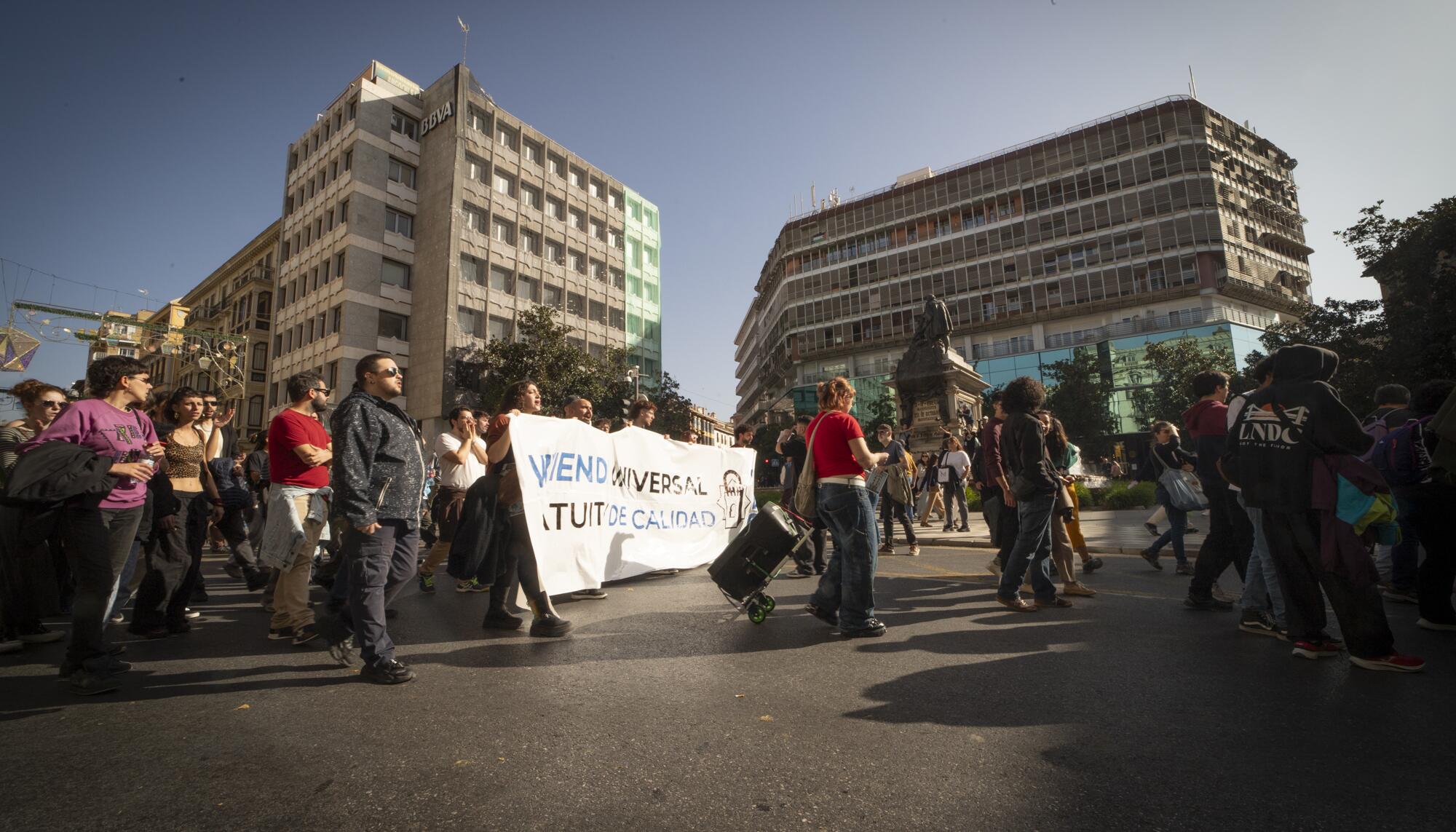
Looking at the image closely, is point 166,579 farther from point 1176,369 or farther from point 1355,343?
point 1176,369

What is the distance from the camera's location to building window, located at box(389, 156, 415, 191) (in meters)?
40.7

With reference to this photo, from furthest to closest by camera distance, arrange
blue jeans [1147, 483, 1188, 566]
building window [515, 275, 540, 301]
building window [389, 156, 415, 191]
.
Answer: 1. building window [515, 275, 540, 301]
2. building window [389, 156, 415, 191]
3. blue jeans [1147, 483, 1188, 566]

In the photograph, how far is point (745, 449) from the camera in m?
9.72

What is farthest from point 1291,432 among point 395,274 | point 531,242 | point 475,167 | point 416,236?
point 531,242

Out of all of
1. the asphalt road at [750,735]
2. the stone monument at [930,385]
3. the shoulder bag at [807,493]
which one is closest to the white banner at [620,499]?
Answer: the asphalt road at [750,735]

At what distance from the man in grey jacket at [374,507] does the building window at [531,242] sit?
42.5 metres

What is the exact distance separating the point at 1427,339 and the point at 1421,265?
3.70m

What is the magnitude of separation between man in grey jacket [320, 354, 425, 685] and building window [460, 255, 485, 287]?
126 ft

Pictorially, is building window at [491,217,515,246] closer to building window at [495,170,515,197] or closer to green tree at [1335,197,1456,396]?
building window at [495,170,515,197]

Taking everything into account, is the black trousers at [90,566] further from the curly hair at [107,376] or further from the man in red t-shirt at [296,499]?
the man in red t-shirt at [296,499]

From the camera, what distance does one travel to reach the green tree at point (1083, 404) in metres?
44.3

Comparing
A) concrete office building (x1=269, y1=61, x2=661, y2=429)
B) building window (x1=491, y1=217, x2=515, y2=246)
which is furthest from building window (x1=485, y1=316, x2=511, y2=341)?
building window (x1=491, y1=217, x2=515, y2=246)

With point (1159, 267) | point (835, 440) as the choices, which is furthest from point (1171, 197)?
point (835, 440)

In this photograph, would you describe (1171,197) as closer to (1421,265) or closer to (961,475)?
(1421,265)
